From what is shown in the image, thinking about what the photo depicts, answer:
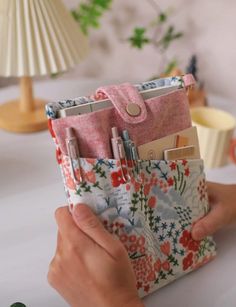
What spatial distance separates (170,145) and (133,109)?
70mm

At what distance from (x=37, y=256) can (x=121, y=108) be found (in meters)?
0.23

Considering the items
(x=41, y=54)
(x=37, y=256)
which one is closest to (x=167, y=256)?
(x=37, y=256)

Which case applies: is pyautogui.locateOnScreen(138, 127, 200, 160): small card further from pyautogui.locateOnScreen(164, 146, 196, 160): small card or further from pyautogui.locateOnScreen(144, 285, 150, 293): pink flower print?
pyautogui.locateOnScreen(144, 285, 150, 293): pink flower print

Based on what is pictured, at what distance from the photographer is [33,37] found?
82 centimetres

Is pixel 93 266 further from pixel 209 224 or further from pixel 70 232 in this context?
pixel 209 224

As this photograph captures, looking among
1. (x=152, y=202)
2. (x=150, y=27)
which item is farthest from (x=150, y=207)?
(x=150, y=27)

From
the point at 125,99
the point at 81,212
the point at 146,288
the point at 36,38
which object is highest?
the point at 36,38

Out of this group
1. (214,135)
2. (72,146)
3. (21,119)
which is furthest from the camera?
(21,119)

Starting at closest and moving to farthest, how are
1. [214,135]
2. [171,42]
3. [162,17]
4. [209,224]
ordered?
[209,224]
[214,135]
[162,17]
[171,42]

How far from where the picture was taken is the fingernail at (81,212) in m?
0.50

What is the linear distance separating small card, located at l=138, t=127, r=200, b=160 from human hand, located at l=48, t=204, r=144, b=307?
0.10m

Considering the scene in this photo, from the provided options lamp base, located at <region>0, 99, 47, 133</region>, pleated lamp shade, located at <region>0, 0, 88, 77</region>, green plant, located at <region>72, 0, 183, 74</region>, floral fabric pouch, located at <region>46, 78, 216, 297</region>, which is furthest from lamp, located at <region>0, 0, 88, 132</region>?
floral fabric pouch, located at <region>46, 78, 216, 297</region>

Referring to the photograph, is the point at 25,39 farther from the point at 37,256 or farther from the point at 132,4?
the point at 132,4

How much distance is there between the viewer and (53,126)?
0.49 meters
